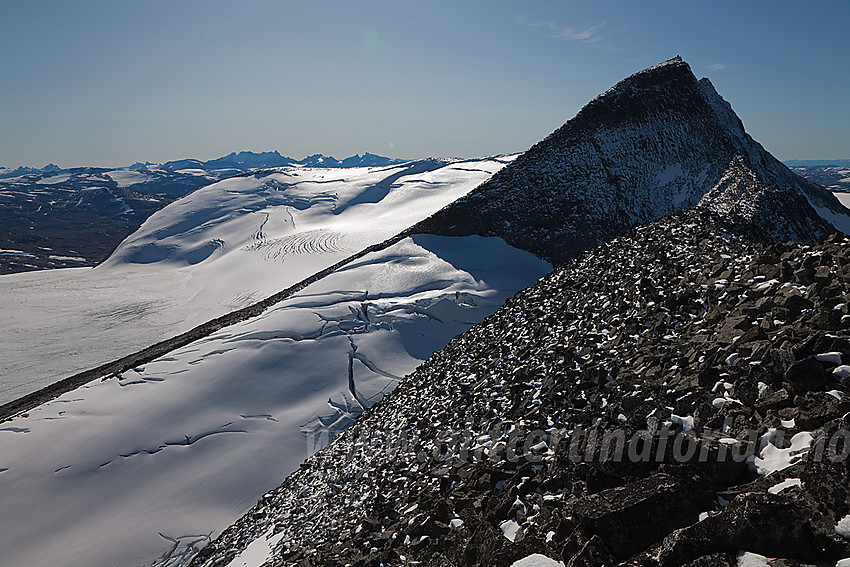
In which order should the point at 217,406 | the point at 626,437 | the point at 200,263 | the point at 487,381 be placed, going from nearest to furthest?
the point at 626,437 → the point at 487,381 → the point at 217,406 → the point at 200,263

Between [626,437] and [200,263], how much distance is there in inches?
2027

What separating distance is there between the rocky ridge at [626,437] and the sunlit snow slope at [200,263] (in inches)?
1026

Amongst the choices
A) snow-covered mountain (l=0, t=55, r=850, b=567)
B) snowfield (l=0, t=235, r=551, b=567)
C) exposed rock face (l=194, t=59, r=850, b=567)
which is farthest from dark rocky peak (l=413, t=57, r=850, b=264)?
exposed rock face (l=194, t=59, r=850, b=567)

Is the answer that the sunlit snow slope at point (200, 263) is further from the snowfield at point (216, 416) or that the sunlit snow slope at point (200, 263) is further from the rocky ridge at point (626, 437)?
the rocky ridge at point (626, 437)

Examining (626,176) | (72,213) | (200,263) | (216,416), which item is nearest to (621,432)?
(216,416)

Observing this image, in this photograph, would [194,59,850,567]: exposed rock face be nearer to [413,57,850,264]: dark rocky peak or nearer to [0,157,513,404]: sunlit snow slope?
[413,57,850,264]: dark rocky peak

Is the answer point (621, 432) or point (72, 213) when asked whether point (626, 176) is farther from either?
point (72, 213)

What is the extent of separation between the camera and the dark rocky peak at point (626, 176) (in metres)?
20.5

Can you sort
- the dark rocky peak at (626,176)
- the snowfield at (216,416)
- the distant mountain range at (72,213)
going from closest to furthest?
the snowfield at (216,416) → the dark rocky peak at (626,176) → the distant mountain range at (72,213)

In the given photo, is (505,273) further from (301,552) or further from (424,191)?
(424,191)

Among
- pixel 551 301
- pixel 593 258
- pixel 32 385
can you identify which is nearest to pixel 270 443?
pixel 551 301

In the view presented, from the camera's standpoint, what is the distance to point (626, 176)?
22.3 m

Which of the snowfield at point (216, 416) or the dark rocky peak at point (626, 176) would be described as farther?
the dark rocky peak at point (626, 176)

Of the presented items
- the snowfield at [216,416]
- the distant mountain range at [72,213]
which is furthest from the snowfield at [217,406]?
the distant mountain range at [72,213]
